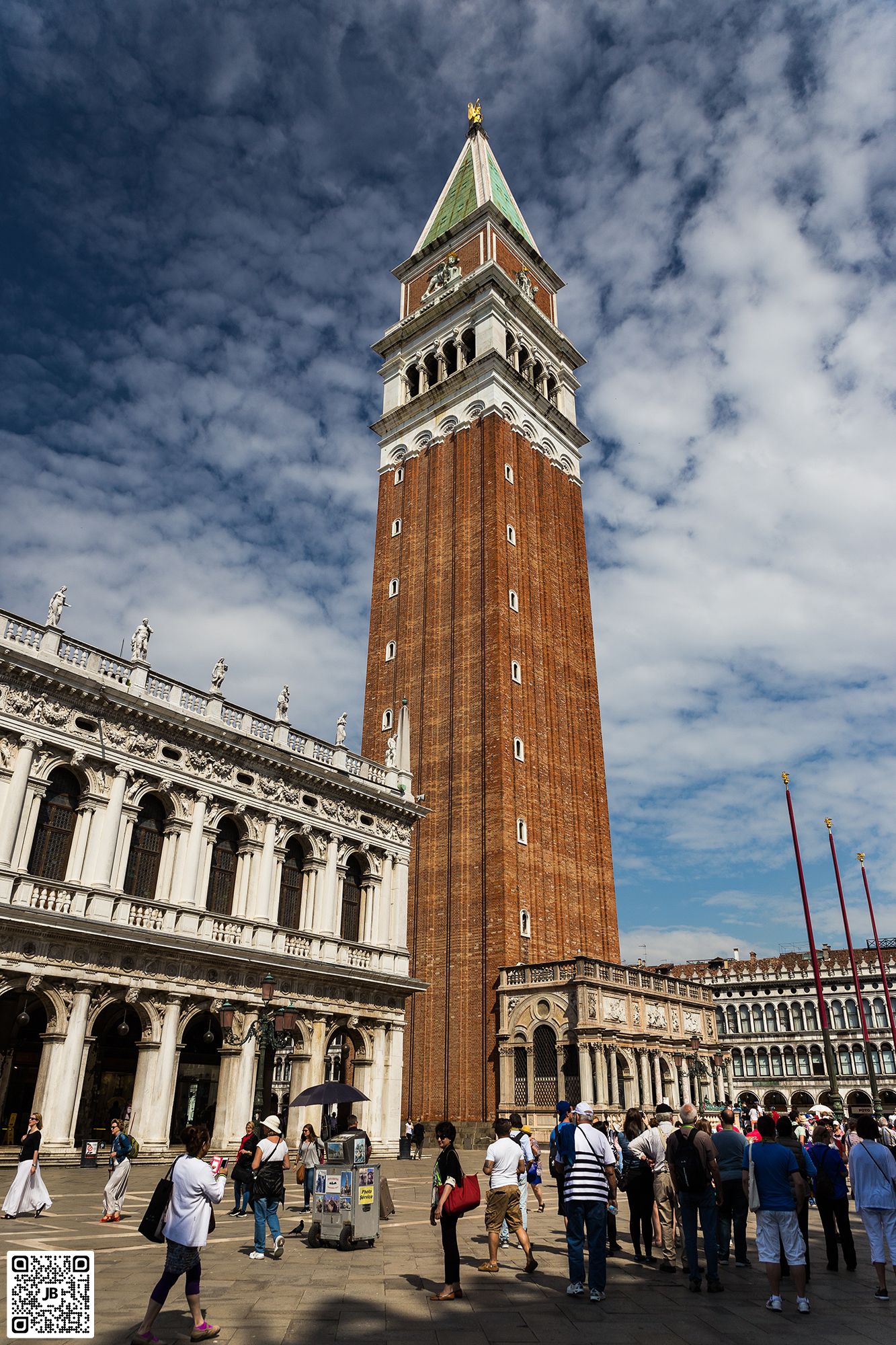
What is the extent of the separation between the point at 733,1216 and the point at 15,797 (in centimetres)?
1980

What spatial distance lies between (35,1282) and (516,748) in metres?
37.6

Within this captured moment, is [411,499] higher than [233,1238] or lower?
higher

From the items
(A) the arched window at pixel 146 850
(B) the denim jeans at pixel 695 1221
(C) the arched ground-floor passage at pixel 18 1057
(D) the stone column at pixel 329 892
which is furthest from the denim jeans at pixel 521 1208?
(D) the stone column at pixel 329 892

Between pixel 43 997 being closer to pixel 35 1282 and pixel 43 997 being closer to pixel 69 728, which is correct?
pixel 69 728

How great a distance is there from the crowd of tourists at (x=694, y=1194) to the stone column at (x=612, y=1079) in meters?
21.7

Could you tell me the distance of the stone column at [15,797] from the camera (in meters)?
24.2

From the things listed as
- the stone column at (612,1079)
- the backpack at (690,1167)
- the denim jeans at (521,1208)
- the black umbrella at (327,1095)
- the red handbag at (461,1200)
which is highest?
the stone column at (612,1079)

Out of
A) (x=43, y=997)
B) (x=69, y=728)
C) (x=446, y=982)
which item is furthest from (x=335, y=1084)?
(x=446, y=982)

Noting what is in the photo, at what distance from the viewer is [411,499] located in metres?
55.7

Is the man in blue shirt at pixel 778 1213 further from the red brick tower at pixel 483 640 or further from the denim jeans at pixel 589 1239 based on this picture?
the red brick tower at pixel 483 640

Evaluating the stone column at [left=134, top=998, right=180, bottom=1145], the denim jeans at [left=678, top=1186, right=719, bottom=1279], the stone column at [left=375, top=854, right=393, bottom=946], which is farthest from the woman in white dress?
the stone column at [left=375, top=854, right=393, bottom=946]

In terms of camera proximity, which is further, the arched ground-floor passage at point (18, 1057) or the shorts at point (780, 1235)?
the arched ground-floor passage at point (18, 1057)

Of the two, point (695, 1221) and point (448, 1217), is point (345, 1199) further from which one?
point (695, 1221)

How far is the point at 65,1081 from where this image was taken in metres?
23.7
